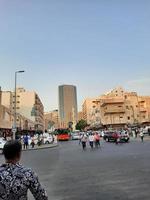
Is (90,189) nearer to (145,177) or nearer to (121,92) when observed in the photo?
(145,177)

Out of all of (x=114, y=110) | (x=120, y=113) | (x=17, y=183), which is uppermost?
(x=114, y=110)

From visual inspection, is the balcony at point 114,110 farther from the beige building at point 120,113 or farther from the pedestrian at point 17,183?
the pedestrian at point 17,183

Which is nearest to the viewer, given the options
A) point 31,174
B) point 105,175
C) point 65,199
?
point 31,174

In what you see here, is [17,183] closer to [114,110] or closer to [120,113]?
[114,110]

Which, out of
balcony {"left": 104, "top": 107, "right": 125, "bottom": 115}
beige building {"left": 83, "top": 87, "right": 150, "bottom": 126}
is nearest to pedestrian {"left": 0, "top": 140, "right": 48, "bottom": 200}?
beige building {"left": 83, "top": 87, "right": 150, "bottom": 126}

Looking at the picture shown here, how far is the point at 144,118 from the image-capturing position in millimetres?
166750

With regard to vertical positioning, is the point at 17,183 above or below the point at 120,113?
below

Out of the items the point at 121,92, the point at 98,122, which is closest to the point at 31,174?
the point at 98,122

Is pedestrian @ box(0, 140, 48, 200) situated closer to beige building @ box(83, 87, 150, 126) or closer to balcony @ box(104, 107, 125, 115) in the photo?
beige building @ box(83, 87, 150, 126)

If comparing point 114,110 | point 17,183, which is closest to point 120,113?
point 114,110

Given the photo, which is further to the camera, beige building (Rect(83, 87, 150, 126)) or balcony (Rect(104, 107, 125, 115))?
beige building (Rect(83, 87, 150, 126))

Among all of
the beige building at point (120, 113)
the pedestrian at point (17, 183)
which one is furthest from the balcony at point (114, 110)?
the pedestrian at point (17, 183)

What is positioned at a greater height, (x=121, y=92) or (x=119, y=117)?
(x=121, y=92)

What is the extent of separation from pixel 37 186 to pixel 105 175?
11214 millimetres
